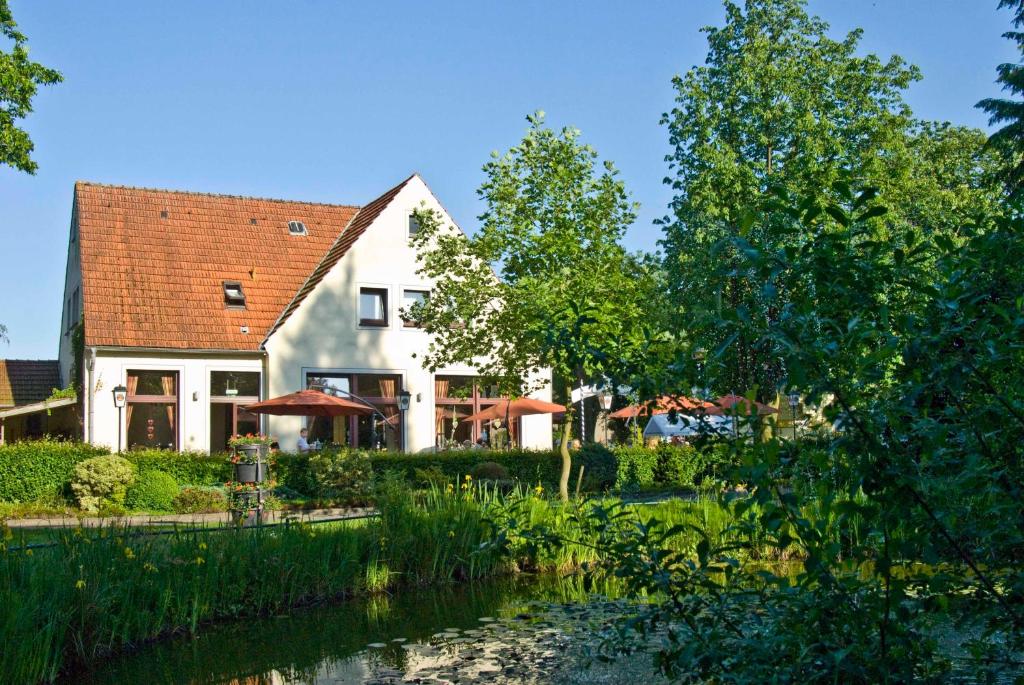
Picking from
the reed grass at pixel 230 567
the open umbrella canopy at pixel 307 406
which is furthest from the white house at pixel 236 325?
the reed grass at pixel 230 567

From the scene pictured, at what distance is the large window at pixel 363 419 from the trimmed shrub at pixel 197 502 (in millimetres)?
7303

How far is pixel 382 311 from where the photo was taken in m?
29.1

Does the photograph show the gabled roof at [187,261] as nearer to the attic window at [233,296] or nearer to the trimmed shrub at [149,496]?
the attic window at [233,296]

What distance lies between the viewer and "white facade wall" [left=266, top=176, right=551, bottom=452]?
27.6 metres

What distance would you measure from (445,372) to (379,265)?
3.55 meters

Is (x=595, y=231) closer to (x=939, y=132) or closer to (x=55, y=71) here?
(x=55, y=71)

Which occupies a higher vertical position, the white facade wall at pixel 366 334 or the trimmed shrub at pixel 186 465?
the white facade wall at pixel 366 334

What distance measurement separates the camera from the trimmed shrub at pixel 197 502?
1983 centimetres

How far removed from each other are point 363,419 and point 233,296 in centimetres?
501

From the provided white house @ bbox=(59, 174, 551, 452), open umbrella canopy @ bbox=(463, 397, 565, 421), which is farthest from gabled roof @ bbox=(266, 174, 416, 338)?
open umbrella canopy @ bbox=(463, 397, 565, 421)

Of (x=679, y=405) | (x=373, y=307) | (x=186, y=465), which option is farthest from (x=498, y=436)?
(x=679, y=405)

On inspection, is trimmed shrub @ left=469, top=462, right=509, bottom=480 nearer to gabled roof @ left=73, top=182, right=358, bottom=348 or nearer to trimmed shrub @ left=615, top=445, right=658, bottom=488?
trimmed shrub @ left=615, top=445, right=658, bottom=488

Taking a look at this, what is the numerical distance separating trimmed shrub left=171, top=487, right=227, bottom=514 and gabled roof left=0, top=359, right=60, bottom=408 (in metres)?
13.0

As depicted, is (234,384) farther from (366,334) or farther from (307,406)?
(307,406)
